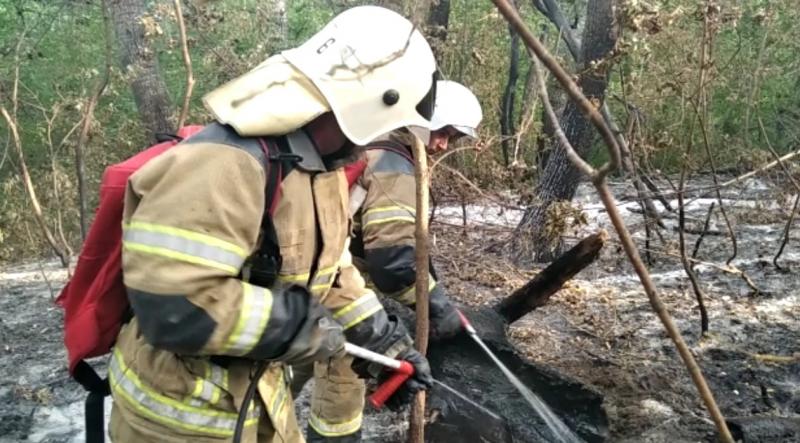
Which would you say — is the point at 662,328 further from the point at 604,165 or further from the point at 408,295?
the point at 604,165

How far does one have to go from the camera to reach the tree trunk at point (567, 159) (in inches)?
230

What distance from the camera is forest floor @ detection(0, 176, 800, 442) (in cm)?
375

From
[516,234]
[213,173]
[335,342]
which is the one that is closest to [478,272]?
[516,234]

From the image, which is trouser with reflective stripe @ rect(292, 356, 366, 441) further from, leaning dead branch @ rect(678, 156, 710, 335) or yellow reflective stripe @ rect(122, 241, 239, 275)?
leaning dead branch @ rect(678, 156, 710, 335)

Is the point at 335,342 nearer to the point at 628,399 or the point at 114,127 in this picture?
the point at 628,399

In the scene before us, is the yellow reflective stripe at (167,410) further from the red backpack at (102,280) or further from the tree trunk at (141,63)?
the tree trunk at (141,63)

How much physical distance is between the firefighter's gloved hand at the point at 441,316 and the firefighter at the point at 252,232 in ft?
4.40

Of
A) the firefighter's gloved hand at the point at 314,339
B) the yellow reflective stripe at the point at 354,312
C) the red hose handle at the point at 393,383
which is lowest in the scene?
the red hose handle at the point at 393,383

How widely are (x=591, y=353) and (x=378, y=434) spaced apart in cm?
152

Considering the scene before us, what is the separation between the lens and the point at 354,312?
95.1 inches

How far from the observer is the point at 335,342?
2043 millimetres

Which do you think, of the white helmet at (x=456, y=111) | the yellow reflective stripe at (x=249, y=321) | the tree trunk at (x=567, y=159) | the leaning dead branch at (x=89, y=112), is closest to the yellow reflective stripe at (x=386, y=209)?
the white helmet at (x=456, y=111)

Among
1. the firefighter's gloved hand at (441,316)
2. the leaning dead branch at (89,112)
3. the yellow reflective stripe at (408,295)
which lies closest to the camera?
the yellow reflective stripe at (408,295)

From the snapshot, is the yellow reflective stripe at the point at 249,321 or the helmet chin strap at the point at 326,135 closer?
the yellow reflective stripe at the point at 249,321
